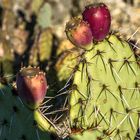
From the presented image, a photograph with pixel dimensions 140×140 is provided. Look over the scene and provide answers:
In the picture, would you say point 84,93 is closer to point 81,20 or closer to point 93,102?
point 93,102

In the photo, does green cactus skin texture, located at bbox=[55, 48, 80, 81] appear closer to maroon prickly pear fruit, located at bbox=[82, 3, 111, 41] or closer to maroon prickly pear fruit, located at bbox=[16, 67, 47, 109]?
maroon prickly pear fruit, located at bbox=[82, 3, 111, 41]

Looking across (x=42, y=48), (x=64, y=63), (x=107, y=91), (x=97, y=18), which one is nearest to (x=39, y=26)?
(x=42, y=48)

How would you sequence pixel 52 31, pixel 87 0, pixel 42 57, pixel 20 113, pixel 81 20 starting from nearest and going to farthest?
1. pixel 81 20
2. pixel 20 113
3. pixel 87 0
4. pixel 42 57
5. pixel 52 31

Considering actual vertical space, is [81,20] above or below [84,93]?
above

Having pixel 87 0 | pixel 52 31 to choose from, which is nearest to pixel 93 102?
pixel 87 0

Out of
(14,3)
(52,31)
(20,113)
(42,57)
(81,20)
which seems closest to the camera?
(81,20)

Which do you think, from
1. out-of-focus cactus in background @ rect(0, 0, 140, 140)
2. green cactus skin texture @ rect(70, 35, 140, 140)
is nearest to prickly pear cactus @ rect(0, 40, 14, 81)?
out-of-focus cactus in background @ rect(0, 0, 140, 140)

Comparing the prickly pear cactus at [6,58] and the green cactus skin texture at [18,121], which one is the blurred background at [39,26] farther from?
the green cactus skin texture at [18,121]
